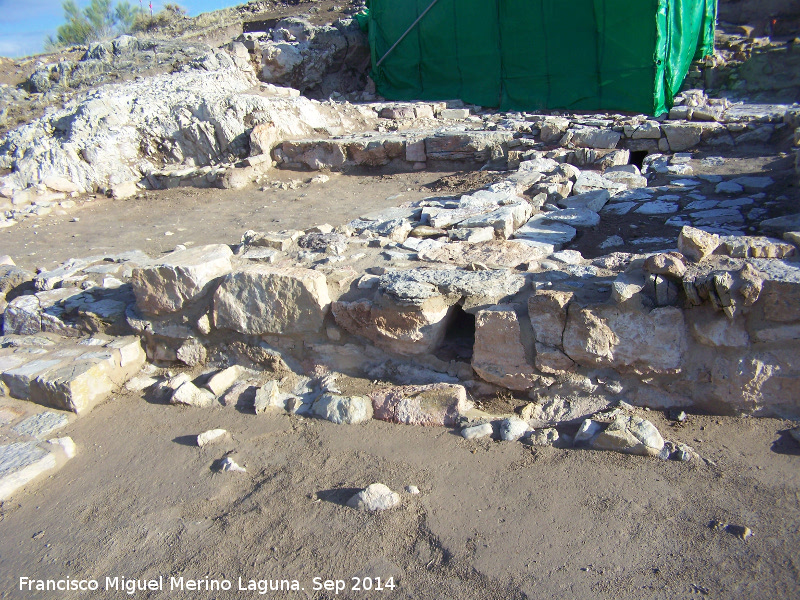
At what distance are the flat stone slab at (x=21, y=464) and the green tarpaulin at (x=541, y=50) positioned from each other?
8.70 metres

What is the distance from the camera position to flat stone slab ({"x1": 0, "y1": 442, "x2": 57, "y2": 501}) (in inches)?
97.0

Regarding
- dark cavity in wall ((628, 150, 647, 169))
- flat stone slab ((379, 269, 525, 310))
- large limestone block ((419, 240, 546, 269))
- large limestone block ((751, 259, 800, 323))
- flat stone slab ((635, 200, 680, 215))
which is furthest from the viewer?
dark cavity in wall ((628, 150, 647, 169))

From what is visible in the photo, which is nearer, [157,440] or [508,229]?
[157,440]

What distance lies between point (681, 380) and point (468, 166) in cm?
482

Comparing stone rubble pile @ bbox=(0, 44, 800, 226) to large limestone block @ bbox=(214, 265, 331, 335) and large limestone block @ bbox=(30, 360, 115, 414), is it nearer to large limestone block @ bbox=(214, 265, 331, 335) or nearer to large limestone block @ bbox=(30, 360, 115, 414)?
large limestone block @ bbox=(214, 265, 331, 335)

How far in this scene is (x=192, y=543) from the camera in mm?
2080

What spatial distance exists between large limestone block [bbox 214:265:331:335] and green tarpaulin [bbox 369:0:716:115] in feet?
23.9

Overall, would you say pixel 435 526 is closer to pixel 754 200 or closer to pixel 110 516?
pixel 110 516

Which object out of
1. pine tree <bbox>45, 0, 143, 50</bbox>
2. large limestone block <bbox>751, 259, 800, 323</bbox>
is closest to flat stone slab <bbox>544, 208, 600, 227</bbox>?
large limestone block <bbox>751, 259, 800, 323</bbox>

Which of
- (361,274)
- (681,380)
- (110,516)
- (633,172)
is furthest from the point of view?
(633,172)

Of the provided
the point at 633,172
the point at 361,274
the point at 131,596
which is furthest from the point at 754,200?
the point at 131,596

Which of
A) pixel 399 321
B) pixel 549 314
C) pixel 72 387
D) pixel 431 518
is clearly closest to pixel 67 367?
pixel 72 387

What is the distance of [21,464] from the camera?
8.44 feet

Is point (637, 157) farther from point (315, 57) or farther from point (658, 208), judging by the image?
point (315, 57)
